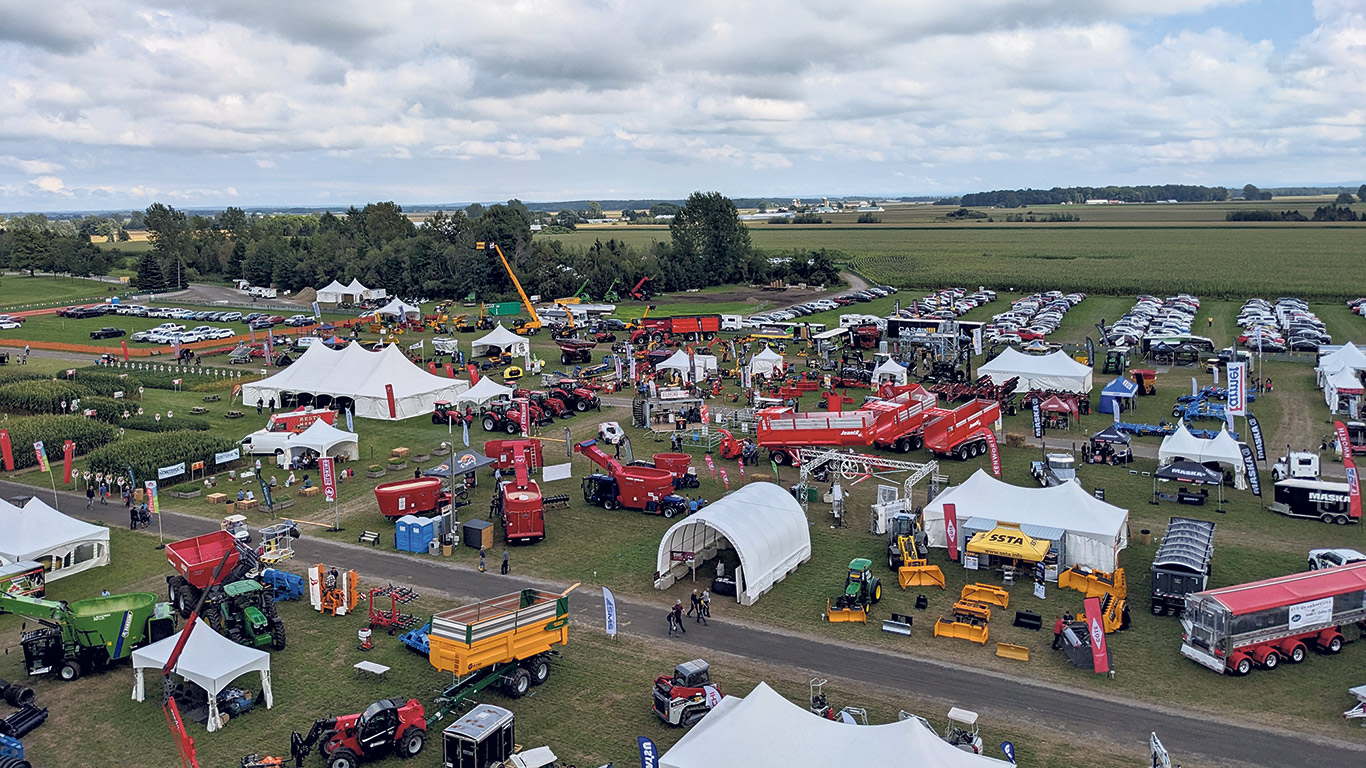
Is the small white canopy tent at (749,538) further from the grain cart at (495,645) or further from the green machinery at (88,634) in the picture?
the green machinery at (88,634)

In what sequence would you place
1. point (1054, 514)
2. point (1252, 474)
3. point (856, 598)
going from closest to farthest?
1. point (856, 598)
2. point (1054, 514)
3. point (1252, 474)

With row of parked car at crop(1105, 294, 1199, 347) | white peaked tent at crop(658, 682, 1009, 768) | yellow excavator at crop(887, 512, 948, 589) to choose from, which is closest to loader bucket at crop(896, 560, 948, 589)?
yellow excavator at crop(887, 512, 948, 589)

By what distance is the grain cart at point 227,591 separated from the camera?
2020 cm

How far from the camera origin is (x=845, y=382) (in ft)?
158

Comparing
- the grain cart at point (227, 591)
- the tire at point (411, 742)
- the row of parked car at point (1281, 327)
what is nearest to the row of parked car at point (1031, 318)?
the row of parked car at point (1281, 327)

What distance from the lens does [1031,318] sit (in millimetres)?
70000

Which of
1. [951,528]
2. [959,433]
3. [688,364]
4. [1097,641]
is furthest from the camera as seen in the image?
[688,364]

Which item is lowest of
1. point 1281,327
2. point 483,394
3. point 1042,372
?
point 1281,327

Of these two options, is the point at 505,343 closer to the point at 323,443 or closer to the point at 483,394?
the point at 483,394

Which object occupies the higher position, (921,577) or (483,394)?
(483,394)

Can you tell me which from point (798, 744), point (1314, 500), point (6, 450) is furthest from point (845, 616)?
point (6, 450)

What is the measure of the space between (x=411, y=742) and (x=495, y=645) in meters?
2.37

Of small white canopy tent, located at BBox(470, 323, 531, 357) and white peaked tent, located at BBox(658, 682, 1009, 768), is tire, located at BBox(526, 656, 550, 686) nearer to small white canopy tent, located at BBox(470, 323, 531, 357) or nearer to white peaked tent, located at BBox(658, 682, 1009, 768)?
white peaked tent, located at BBox(658, 682, 1009, 768)

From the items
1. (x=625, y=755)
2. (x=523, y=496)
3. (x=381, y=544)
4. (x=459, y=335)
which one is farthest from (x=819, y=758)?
(x=459, y=335)
